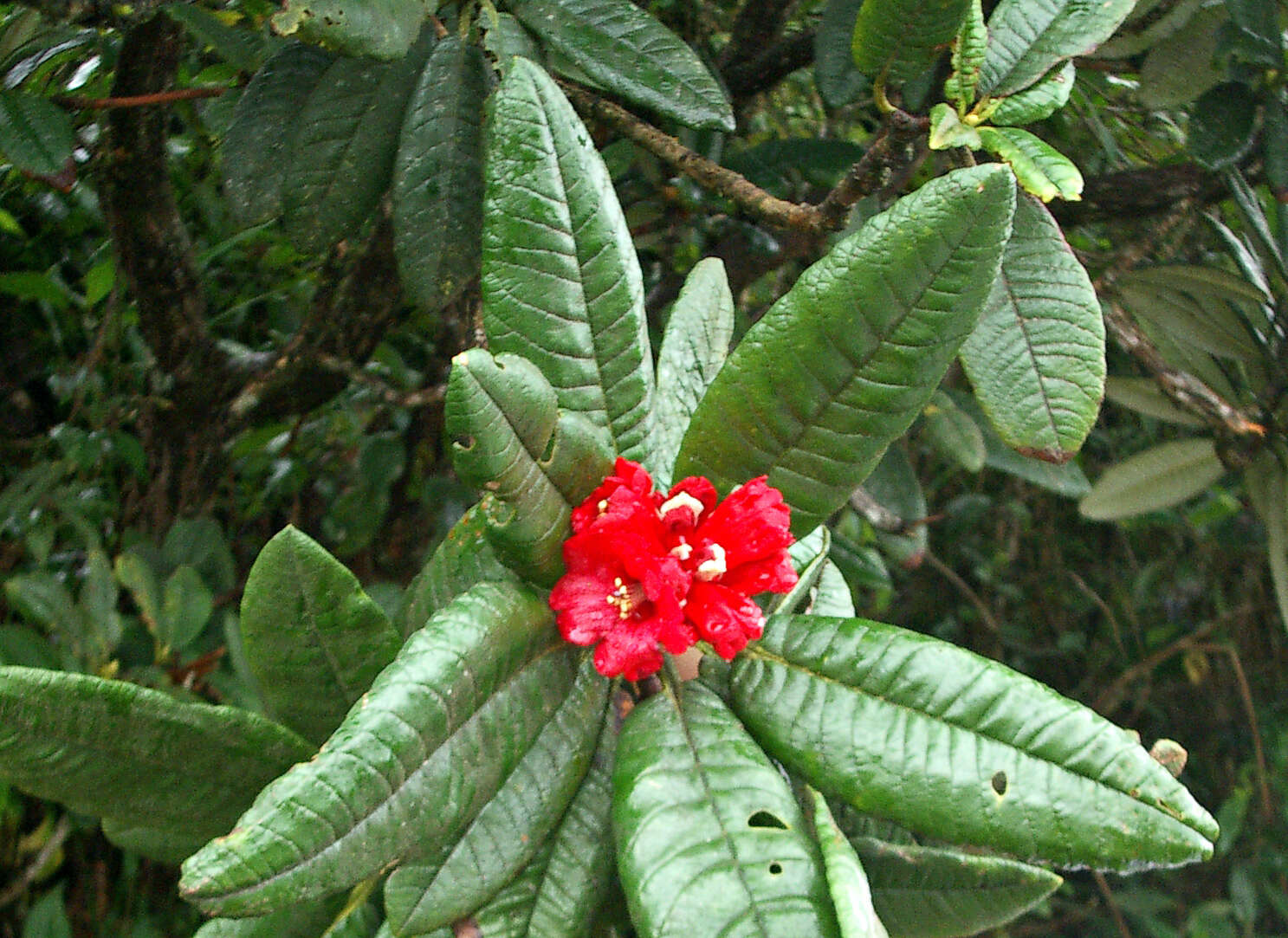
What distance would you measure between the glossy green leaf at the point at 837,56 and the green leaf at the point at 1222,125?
0.47 m

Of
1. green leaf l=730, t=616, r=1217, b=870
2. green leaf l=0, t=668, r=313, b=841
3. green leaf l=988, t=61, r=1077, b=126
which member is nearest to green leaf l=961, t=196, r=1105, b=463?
green leaf l=988, t=61, r=1077, b=126

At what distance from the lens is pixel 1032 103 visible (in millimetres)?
924

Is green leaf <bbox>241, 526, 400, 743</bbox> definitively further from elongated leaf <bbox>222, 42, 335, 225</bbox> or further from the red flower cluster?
elongated leaf <bbox>222, 42, 335, 225</bbox>

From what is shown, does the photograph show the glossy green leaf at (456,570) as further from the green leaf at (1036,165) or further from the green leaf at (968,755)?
the green leaf at (1036,165)

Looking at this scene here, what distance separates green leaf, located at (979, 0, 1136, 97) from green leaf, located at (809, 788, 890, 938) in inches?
27.0

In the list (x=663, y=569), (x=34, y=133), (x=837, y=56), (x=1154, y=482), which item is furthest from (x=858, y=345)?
(x=1154, y=482)

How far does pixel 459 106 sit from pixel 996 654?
7.64 ft

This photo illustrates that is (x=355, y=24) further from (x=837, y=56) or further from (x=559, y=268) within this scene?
(x=837, y=56)

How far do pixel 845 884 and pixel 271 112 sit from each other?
3.33ft

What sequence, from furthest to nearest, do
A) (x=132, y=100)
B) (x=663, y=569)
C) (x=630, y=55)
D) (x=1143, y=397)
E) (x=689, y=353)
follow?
(x=1143, y=397) → (x=132, y=100) → (x=630, y=55) → (x=689, y=353) → (x=663, y=569)

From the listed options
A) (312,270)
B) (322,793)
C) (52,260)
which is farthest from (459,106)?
(52,260)

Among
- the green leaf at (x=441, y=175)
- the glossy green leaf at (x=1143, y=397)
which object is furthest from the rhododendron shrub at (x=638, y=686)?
the glossy green leaf at (x=1143, y=397)

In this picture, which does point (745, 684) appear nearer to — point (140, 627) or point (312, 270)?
point (140, 627)

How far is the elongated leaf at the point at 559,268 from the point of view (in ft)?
2.62
